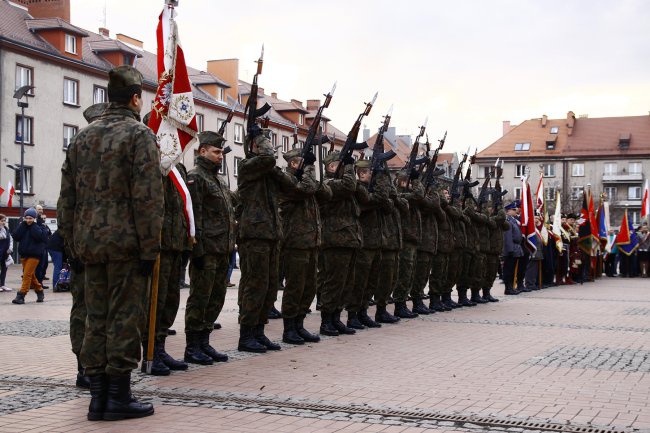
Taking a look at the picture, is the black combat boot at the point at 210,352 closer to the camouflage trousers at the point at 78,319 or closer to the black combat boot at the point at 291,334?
the black combat boot at the point at 291,334

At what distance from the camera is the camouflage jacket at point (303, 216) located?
10094mm

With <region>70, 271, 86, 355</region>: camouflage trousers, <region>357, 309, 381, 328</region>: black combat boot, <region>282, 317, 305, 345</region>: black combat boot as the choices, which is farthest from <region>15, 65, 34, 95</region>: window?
<region>70, 271, 86, 355</region>: camouflage trousers

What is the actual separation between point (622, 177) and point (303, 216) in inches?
3068

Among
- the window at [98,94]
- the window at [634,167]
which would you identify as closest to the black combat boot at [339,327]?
the window at [98,94]

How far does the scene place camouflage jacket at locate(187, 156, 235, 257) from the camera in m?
8.81

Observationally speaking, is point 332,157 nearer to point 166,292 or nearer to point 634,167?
point 166,292

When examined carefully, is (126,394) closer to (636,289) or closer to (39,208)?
(39,208)

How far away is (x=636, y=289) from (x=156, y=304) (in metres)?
19.0

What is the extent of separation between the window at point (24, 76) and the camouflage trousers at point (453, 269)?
103 feet

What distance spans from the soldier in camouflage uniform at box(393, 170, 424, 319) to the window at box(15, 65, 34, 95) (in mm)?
32569

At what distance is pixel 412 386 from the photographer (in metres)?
7.52

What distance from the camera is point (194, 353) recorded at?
8656 millimetres

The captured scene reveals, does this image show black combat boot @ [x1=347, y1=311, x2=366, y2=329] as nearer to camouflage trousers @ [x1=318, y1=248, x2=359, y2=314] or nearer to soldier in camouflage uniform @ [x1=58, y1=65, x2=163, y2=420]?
camouflage trousers @ [x1=318, y1=248, x2=359, y2=314]

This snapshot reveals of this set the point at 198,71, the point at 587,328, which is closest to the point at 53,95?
the point at 198,71
